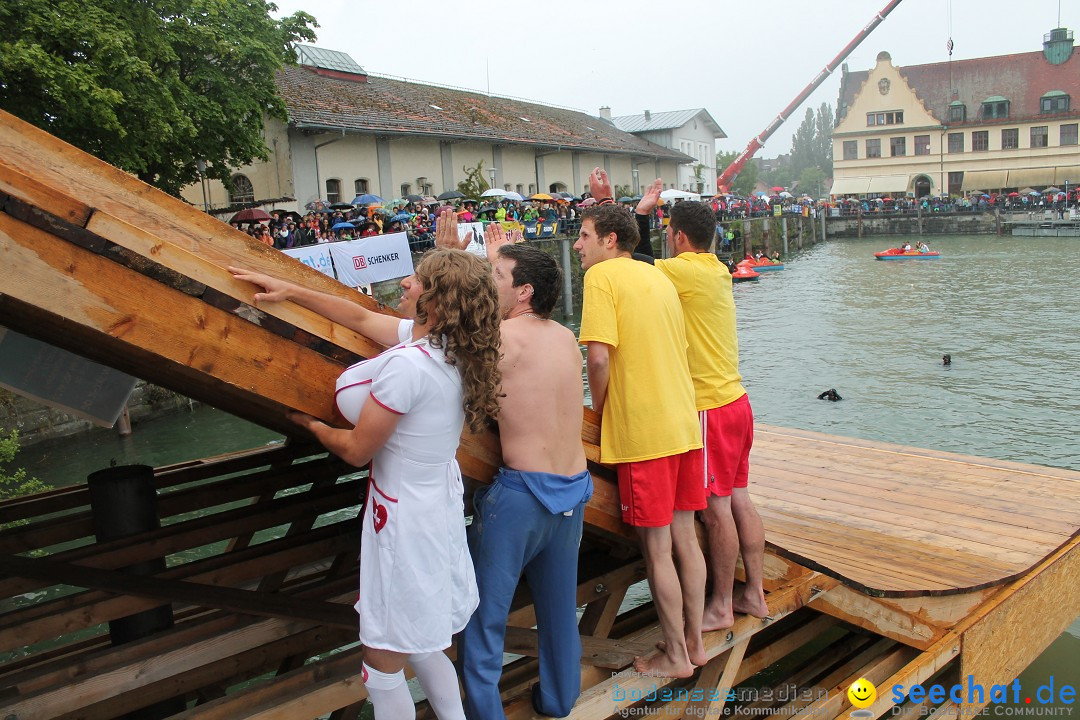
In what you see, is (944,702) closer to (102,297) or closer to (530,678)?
(530,678)

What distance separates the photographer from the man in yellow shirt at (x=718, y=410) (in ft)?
13.4

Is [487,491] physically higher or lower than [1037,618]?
higher

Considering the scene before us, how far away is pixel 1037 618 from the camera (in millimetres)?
5430

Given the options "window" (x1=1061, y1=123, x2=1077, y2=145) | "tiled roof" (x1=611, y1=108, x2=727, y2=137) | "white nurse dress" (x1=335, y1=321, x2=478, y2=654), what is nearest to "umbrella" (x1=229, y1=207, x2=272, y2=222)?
"white nurse dress" (x1=335, y1=321, x2=478, y2=654)

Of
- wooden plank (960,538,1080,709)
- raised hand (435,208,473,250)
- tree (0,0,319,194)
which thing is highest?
tree (0,0,319,194)

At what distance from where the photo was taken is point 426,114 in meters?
38.7

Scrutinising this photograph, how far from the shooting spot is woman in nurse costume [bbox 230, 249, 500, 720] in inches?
110

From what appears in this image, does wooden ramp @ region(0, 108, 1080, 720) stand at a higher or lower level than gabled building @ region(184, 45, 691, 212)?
lower

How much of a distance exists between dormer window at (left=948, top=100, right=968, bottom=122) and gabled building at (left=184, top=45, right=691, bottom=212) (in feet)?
135

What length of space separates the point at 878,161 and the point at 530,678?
277 feet

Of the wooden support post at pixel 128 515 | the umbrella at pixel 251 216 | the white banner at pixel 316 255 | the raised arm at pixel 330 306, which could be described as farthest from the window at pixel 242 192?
the raised arm at pixel 330 306

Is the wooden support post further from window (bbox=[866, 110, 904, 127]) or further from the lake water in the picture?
window (bbox=[866, 110, 904, 127])

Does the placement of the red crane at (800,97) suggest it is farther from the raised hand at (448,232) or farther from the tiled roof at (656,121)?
the raised hand at (448,232)

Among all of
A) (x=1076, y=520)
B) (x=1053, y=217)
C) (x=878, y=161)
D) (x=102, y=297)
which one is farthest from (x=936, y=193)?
(x=102, y=297)
